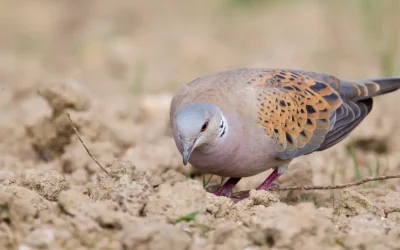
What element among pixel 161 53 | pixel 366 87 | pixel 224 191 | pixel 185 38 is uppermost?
pixel 366 87

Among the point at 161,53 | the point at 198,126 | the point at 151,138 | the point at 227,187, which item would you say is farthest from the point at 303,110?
the point at 161,53

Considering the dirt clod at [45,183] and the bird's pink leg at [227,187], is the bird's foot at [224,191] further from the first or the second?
the dirt clod at [45,183]

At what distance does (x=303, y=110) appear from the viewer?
5648 mm

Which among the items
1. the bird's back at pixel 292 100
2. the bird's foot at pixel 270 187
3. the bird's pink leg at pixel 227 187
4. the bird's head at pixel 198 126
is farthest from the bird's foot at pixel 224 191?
the bird's head at pixel 198 126

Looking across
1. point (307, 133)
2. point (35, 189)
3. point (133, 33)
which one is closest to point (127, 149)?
point (307, 133)

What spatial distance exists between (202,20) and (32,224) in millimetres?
8761

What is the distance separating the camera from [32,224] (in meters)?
3.82

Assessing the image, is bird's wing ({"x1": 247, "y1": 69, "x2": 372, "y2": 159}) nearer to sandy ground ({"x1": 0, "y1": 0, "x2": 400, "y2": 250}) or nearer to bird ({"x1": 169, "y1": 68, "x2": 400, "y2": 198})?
bird ({"x1": 169, "y1": 68, "x2": 400, "y2": 198})

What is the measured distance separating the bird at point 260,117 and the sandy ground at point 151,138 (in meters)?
0.30

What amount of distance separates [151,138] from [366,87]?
198cm

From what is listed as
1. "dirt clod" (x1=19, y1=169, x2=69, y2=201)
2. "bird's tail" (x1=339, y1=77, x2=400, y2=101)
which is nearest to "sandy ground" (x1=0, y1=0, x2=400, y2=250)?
"dirt clod" (x1=19, y1=169, x2=69, y2=201)

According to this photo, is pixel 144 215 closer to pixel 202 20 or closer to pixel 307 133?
pixel 307 133

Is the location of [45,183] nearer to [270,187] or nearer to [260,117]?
[260,117]

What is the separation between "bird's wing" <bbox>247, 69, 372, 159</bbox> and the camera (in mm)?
5344
